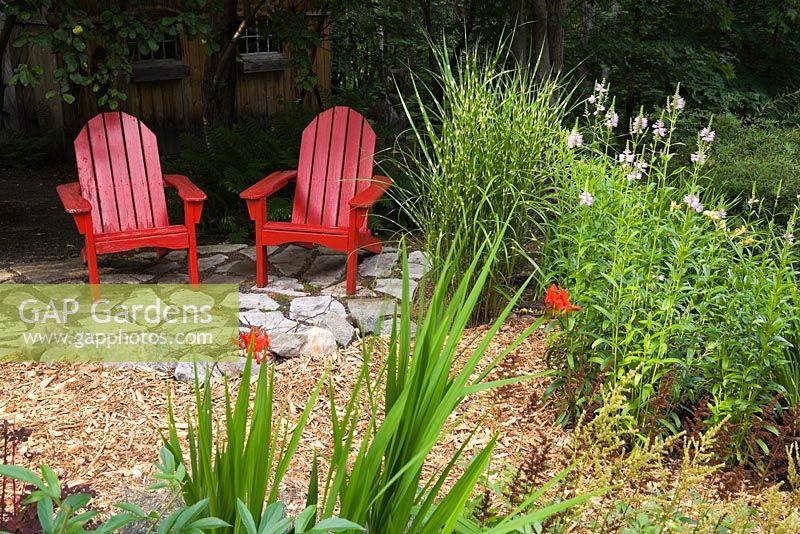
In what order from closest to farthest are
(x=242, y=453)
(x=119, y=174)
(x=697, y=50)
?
(x=242, y=453) < (x=119, y=174) < (x=697, y=50)

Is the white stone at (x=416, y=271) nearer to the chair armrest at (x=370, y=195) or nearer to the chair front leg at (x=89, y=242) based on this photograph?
the chair armrest at (x=370, y=195)

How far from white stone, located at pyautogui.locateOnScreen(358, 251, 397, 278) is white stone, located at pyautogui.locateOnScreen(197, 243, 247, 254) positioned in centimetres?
82

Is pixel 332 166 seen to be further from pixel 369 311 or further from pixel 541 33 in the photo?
pixel 541 33

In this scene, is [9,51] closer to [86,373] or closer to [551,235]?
[86,373]

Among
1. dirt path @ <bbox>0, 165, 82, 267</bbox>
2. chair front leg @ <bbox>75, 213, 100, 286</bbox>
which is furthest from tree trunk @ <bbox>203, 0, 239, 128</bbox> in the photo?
chair front leg @ <bbox>75, 213, 100, 286</bbox>

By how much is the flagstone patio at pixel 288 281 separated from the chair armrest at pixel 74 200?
0.47 m

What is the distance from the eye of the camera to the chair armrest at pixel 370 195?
3801 millimetres

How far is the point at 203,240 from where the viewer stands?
4.97 metres

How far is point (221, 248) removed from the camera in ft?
15.4

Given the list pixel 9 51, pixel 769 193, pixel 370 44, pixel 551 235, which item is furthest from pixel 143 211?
pixel 370 44

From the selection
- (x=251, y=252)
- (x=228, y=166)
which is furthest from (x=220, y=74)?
(x=251, y=252)

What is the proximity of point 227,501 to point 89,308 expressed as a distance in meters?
2.49

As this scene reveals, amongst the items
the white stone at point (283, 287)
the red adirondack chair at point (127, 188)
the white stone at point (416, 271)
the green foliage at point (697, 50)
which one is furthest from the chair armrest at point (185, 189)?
the green foliage at point (697, 50)

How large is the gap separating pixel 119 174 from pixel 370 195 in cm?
133
